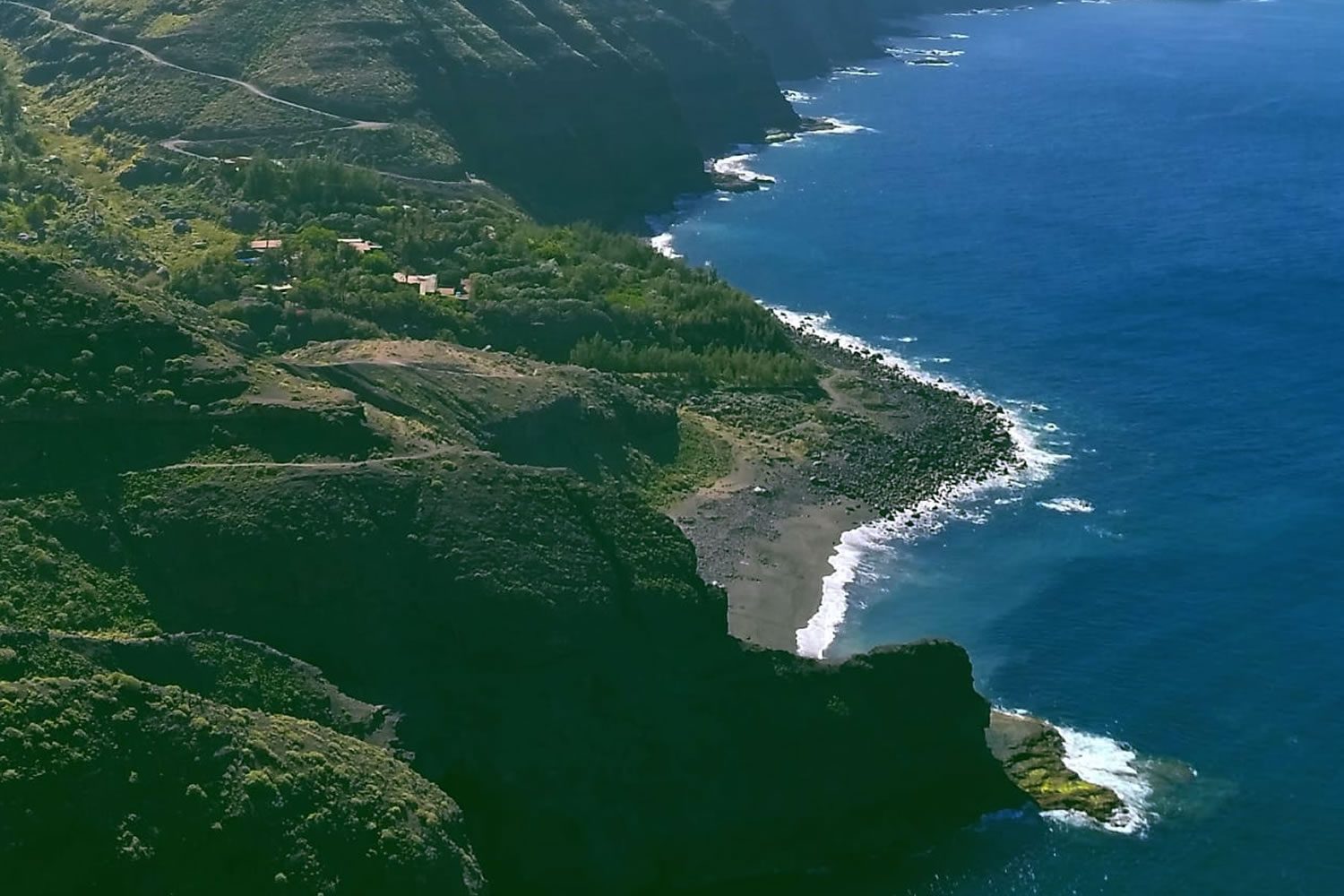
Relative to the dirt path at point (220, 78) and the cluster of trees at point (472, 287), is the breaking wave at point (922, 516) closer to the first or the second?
the cluster of trees at point (472, 287)

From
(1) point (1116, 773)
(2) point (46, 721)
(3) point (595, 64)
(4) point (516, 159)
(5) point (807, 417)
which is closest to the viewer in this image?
(2) point (46, 721)

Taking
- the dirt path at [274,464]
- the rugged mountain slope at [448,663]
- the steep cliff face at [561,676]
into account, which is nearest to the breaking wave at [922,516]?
the steep cliff face at [561,676]

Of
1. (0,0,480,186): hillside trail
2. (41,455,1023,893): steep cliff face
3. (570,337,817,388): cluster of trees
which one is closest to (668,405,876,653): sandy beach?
(570,337,817,388): cluster of trees

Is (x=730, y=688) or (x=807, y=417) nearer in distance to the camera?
(x=730, y=688)

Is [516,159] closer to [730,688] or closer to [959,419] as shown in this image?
[959,419]

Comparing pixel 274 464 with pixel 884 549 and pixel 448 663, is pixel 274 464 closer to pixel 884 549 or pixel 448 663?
pixel 448 663

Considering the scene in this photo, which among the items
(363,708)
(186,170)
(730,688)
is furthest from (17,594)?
(186,170)

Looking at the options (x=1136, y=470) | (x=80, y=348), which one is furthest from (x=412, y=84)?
(x=80, y=348)

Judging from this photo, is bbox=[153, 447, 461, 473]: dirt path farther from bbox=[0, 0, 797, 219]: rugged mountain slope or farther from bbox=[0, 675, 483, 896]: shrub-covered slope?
bbox=[0, 0, 797, 219]: rugged mountain slope

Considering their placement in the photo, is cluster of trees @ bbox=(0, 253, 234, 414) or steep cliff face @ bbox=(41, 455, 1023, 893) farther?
cluster of trees @ bbox=(0, 253, 234, 414)
